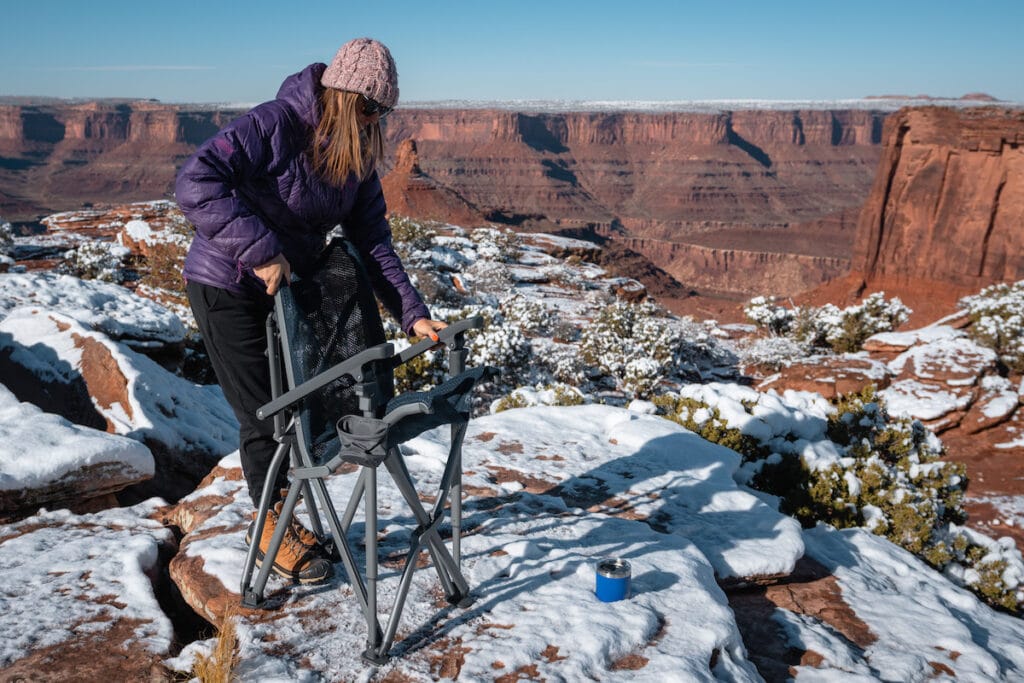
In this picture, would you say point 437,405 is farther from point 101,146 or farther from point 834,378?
point 101,146

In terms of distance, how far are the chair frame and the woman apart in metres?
0.16

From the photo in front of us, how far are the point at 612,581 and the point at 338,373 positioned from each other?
1.28 meters

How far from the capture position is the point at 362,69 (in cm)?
215

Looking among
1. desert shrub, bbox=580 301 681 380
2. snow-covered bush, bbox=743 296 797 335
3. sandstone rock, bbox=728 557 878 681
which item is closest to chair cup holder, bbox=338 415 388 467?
sandstone rock, bbox=728 557 878 681

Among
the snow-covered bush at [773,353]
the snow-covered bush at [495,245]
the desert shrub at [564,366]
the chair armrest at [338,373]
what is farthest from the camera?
the snow-covered bush at [495,245]

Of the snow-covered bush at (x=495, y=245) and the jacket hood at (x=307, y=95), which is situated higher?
the jacket hood at (x=307, y=95)

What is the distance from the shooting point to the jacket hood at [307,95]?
2277 millimetres

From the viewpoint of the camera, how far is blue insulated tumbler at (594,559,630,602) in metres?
2.54

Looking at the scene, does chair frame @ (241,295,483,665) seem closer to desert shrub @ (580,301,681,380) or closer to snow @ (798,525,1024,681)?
snow @ (798,525,1024,681)

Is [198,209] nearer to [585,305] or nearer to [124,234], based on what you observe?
[585,305]

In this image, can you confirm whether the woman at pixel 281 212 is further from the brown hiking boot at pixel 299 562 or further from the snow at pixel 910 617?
the snow at pixel 910 617

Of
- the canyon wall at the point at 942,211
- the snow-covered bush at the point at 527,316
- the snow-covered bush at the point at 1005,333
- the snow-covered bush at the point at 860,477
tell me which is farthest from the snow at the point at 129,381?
the canyon wall at the point at 942,211

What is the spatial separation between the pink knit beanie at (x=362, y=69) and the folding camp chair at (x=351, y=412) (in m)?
0.50

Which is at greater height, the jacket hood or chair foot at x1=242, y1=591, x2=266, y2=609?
the jacket hood
